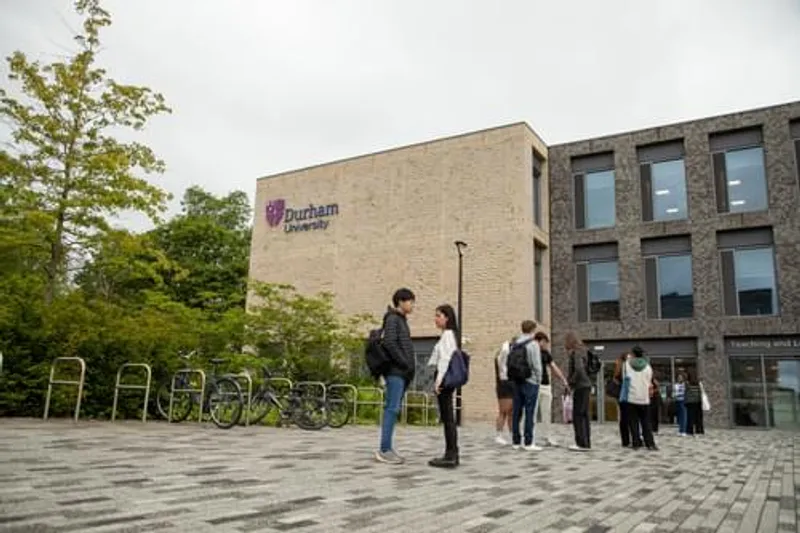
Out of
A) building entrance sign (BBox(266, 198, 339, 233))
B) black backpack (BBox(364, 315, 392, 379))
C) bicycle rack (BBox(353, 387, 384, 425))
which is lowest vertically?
bicycle rack (BBox(353, 387, 384, 425))

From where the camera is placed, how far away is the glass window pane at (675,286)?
79.1ft

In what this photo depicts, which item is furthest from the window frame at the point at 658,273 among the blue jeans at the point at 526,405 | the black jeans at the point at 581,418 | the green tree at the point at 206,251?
the green tree at the point at 206,251

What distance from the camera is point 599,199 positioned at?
26.8 meters

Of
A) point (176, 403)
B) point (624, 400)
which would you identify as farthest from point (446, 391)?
point (176, 403)

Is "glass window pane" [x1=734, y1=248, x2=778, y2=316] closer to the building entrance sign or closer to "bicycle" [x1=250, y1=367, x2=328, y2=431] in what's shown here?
the building entrance sign

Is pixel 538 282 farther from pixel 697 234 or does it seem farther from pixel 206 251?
pixel 206 251

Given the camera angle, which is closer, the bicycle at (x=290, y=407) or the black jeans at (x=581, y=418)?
the black jeans at (x=581, y=418)

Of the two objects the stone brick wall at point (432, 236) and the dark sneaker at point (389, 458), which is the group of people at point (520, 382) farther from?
the stone brick wall at point (432, 236)

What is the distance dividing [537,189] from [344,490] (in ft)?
78.2

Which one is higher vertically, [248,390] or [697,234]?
[697,234]

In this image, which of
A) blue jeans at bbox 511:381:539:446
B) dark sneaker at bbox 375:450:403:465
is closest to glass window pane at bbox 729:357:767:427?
blue jeans at bbox 511:381:539:446

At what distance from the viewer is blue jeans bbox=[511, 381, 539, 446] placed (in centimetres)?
930

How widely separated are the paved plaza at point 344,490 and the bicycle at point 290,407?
3482 millimetres

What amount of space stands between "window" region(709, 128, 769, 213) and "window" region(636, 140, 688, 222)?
4.11 feet
